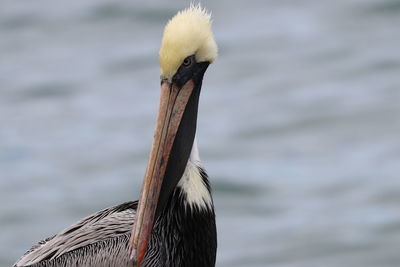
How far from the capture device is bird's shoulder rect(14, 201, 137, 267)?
745cm

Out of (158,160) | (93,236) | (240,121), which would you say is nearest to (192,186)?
(158,160)

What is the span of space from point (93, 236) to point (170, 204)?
49 centimetres

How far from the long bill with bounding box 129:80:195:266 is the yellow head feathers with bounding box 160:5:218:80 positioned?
117mm

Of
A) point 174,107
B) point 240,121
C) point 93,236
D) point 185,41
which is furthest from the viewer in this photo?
point 240,121

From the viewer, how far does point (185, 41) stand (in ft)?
22.6

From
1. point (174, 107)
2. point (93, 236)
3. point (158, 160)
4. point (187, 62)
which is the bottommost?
point (93, 236)

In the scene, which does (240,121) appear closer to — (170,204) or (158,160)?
(170,204)

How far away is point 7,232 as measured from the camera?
39.7 ft

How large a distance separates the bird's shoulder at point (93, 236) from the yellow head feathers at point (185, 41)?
0.97m

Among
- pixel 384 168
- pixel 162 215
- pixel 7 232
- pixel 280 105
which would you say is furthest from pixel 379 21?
pixel 162 215

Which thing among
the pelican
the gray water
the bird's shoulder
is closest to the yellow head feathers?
the pelican

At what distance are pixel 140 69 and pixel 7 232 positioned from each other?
3.35m

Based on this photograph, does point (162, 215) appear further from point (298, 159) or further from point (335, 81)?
point (335, 81)

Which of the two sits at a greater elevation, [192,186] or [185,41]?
[185,41]
